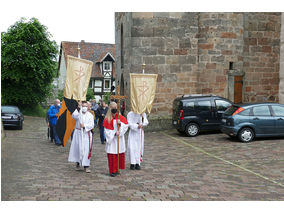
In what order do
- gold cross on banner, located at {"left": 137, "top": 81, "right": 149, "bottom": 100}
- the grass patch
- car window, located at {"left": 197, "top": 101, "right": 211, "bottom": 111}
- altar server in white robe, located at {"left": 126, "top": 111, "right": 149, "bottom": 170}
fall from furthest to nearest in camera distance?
car window, located at {"left": 197, "top": 101, "right": 211, "bottom": 111}
gold cross on banner, located at {"left": 137, "top": 81, "right": 149, "bottom": 100}
altar server in white robe, located at {"left": 126, "top": 111, "right": 149, "bottom": 170}
the grass patch

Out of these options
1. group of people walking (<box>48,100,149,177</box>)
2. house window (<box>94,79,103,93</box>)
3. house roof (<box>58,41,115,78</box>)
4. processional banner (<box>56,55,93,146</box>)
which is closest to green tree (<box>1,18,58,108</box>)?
processional banner (<box>56,55,93,146</box>)

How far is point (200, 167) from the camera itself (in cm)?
939

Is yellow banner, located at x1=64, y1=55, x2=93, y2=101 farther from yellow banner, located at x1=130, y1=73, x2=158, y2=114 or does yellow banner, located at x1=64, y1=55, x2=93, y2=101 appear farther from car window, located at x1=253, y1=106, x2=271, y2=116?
car window, located at x1=253, y1=106, x2=271, y2=116

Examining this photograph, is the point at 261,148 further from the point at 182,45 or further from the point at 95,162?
the point at 182,45

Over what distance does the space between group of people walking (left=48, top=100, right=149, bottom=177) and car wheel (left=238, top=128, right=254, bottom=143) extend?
5.12m

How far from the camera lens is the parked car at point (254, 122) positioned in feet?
42.3

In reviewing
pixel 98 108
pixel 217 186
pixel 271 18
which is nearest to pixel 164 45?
pixel 98 108

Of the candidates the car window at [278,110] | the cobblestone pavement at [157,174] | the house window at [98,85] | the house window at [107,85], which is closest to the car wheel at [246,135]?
the cobblestone pavement at [157,174]

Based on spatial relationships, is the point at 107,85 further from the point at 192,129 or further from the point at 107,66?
the point at 192,129

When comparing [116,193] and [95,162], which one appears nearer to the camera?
[116,193]

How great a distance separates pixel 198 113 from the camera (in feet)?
48.9

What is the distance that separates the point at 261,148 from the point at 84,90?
654cm

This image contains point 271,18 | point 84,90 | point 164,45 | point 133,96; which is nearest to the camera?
point 84,90

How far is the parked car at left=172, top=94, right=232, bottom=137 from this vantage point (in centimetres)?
1486
